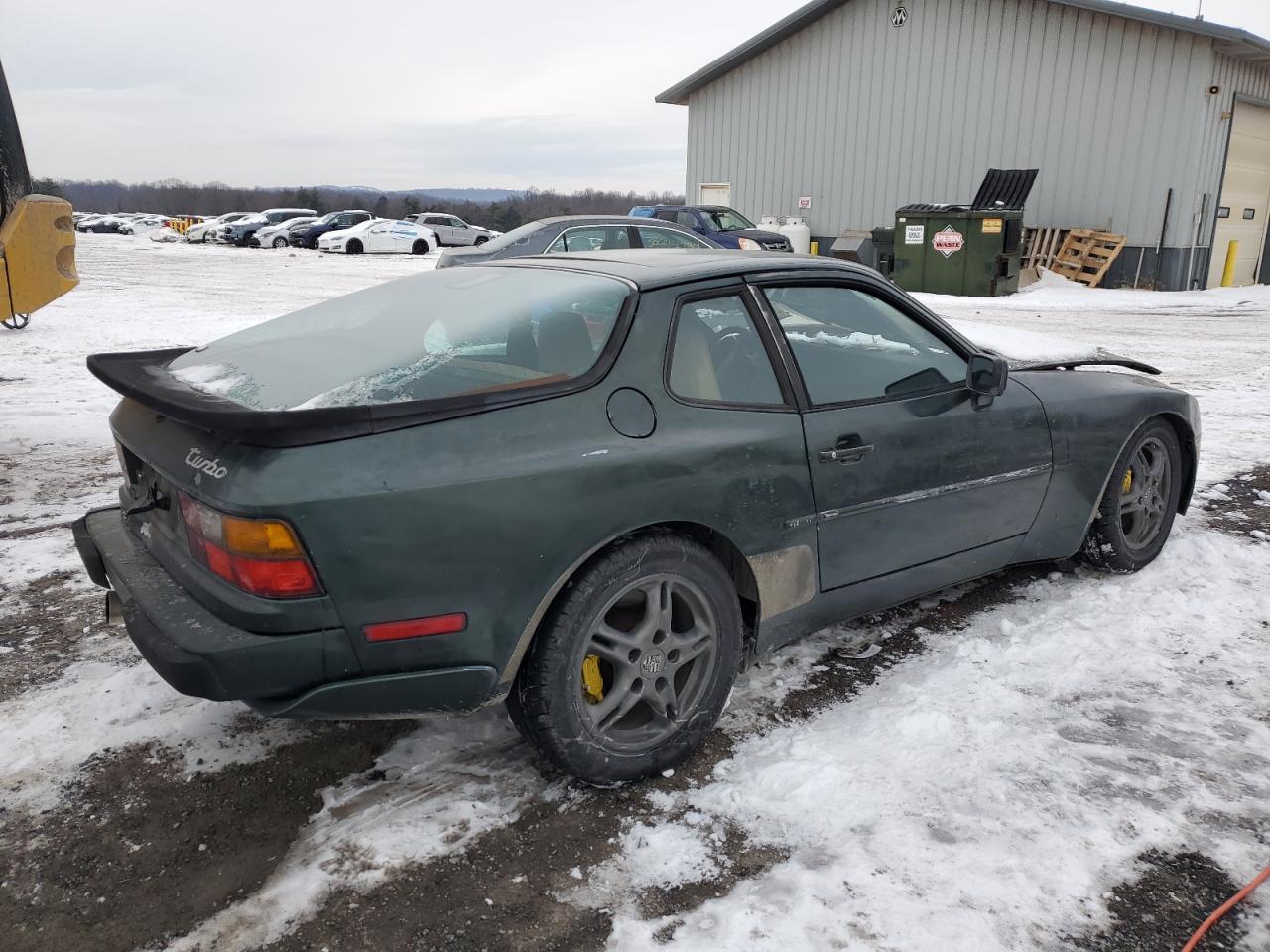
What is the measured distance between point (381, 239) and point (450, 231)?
16.5 ft

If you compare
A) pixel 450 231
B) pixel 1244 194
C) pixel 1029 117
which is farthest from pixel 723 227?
pixel 450 231

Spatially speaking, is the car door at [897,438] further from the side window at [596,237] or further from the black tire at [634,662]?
the side window at [596,237]

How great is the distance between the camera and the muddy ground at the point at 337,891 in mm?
2086

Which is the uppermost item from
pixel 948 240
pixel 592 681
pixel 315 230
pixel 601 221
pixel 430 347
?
pixel 601 221

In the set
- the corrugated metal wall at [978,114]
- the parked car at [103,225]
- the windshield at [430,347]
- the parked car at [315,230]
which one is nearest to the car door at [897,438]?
the windshield at [430,347]

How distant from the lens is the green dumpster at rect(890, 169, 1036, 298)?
1661cm

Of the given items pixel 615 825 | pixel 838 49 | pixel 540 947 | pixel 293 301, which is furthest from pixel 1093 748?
pixel 838 49

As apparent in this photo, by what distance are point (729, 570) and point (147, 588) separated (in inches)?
62.0

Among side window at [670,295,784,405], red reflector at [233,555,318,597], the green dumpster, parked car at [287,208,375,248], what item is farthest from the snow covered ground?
parked car at [287,208,375,248]

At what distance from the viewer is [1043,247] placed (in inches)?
776

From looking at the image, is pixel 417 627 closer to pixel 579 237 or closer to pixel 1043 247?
pixel 579 237

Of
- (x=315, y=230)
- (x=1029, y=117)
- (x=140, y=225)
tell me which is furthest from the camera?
(x=140, y=225)

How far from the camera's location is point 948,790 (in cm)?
257

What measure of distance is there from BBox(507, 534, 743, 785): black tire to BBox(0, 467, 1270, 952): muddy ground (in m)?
0.13
